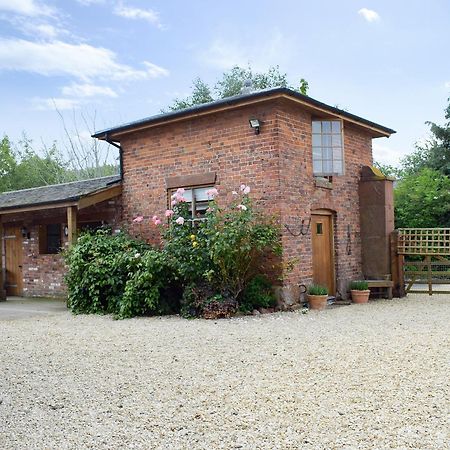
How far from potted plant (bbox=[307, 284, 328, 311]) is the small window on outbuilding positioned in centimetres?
736

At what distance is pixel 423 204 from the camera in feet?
56.9

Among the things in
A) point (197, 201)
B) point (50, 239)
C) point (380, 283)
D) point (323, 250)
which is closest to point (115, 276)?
point (197, 201)

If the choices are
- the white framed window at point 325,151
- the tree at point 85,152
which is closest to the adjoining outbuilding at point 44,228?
the white framed window at point 325,151

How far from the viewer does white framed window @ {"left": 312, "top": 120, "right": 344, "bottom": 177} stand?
10.7 m

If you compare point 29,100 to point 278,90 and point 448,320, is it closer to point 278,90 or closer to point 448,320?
point 278,90

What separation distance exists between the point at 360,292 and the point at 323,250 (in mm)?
1207

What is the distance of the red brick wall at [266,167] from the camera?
32.1ft

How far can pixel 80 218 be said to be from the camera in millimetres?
13344

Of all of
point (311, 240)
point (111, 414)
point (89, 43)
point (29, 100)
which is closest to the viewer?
point (111, 414)

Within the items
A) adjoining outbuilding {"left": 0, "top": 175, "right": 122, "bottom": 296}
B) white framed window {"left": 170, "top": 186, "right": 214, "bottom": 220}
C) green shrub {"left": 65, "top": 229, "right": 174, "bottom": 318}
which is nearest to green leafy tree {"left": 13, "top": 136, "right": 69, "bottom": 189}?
adjoining outbuilding {"left": 0, "top": 175, "right": 122, "bottom": 296}

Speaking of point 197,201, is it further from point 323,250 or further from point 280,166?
point 323,250

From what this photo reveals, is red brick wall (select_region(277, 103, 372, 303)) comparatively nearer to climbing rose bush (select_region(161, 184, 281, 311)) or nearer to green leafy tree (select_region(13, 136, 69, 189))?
climbing rose bush (select_region(161, 184, 281, 311))

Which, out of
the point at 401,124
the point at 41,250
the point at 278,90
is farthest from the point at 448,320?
the point at 401,124

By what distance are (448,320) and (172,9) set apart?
8.49 metres
